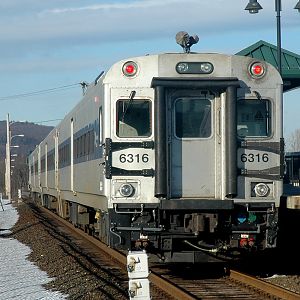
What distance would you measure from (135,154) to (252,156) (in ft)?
5.66

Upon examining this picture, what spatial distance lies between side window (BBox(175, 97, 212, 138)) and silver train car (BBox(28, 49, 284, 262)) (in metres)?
0.01

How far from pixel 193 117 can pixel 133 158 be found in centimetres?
109

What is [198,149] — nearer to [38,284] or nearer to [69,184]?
[38,284]

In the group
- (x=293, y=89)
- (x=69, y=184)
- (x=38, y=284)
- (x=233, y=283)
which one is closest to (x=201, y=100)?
(x=233, y=283)

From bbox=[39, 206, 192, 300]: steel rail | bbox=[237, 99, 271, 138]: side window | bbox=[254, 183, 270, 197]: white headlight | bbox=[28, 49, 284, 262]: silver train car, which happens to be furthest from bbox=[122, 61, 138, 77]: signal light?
bbox=[39, 206, 192, 300]: steel rail

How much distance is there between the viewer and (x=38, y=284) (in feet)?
43.6

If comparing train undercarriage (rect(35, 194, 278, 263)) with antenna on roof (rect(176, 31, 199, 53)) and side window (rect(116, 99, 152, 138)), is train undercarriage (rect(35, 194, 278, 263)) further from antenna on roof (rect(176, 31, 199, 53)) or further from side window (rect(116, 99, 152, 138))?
antenna on roof (rect(176, 31, 199, 53))

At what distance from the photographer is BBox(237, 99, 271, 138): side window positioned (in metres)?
12.7

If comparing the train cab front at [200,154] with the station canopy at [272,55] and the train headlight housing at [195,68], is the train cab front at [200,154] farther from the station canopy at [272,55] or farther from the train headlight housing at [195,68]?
the station canopy at [272,55]

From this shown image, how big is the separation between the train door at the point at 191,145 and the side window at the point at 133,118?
345 mm

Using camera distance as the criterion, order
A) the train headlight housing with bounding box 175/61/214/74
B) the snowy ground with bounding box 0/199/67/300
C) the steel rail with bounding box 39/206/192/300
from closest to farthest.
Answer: the steel rail with bounding box 39/206/192/300 < the snowy ground with bounding box 0/199/67/300 < the train headlight housing with bounding box 175/61/214/74

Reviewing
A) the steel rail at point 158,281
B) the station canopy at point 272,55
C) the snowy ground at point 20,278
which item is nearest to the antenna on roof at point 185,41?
the steel rail at point 158,281

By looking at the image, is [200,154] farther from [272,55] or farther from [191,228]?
[272,55]

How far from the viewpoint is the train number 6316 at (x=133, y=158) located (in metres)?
12.6
